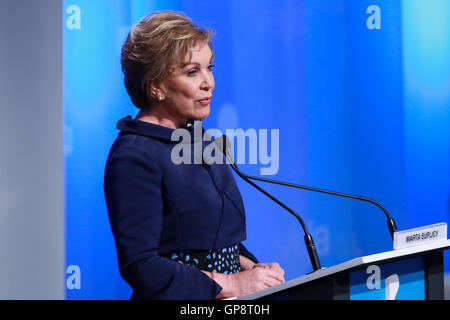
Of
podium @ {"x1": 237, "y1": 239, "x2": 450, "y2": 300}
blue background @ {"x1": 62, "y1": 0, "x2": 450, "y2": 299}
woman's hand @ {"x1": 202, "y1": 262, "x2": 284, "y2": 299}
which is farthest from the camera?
blue background @ {"x1": 62, "y1": 0, "x2": 450, "y2": 299}

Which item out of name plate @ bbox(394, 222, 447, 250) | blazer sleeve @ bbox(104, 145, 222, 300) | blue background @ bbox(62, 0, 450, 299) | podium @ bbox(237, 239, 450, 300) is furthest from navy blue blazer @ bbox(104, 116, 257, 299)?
blue background @ bbox(62, 0, 450, 299)

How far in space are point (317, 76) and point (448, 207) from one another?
86 cm

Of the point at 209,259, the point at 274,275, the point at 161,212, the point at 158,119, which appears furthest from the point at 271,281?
the point at 158,119

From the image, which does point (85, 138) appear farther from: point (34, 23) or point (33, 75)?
point (34, 23)

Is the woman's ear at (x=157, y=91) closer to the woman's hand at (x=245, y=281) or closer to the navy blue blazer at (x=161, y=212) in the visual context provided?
the navy blue blazer at (x=161, y=212)

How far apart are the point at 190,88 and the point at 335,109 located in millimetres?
1143

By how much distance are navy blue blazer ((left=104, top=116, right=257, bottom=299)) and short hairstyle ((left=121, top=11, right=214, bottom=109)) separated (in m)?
0.13

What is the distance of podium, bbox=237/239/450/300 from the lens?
3.48 ft

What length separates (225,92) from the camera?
7.61ft

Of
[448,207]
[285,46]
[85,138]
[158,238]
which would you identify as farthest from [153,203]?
[448,207]

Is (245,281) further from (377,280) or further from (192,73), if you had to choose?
(192,73)

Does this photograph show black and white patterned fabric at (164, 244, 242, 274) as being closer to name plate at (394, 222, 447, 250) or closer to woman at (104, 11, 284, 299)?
woman at (104, 11, 284, 299)

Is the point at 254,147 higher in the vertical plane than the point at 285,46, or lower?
lower
